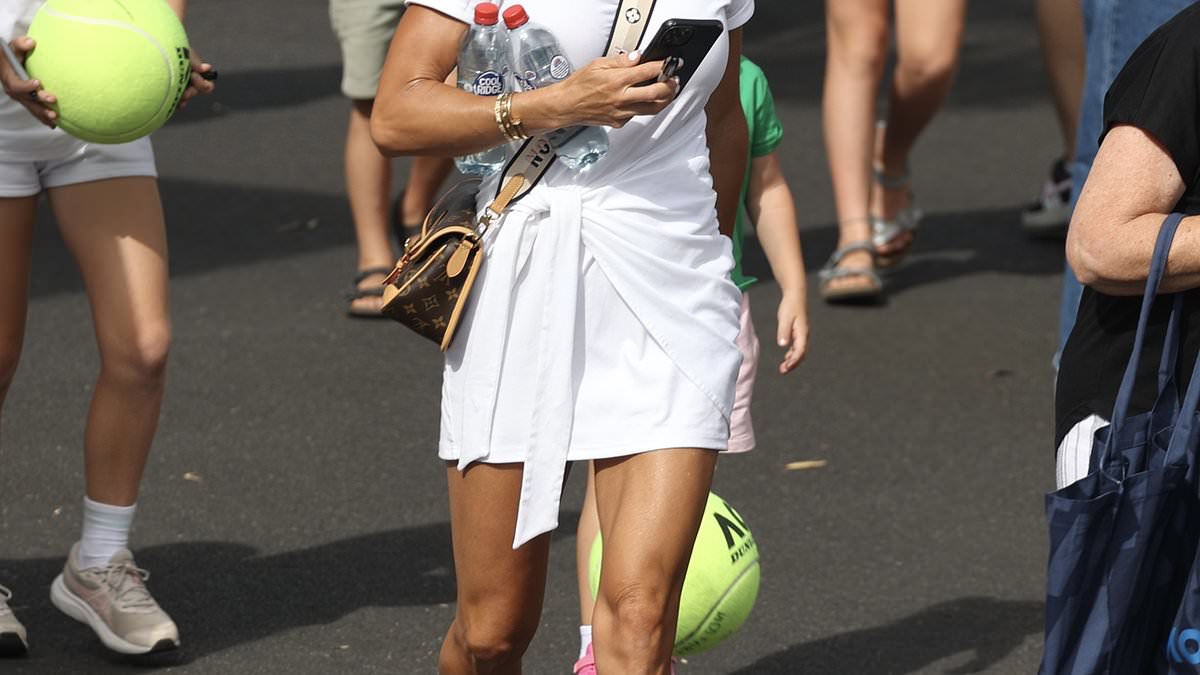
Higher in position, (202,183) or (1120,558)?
(1120,558)

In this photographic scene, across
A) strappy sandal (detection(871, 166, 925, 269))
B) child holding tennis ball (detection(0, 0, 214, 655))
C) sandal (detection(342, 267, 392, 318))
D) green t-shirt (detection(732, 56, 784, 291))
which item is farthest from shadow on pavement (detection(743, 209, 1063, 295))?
child holding tennis ball (detection(0, 0, 214, 655))

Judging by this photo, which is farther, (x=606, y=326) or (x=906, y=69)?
(x=906, y=69)

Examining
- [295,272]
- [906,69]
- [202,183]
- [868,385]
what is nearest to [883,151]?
[906,69]

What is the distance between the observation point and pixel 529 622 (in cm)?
346

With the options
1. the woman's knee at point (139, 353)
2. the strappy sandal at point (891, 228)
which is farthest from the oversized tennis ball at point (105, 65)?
the strappy sandal at point (891, 228)

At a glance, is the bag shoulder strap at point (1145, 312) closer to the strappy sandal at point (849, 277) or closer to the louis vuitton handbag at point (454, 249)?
the louis vuitton handbag at point (454, 249)

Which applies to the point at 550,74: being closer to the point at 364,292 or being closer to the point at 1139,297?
the point at 1139,297

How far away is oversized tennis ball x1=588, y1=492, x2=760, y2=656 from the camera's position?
3883 millimetres

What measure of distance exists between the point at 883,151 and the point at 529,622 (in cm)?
526

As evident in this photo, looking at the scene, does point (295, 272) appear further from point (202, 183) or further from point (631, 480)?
point (631, 480)

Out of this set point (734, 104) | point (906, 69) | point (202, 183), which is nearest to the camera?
point (734, 104)

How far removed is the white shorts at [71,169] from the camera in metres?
4.32

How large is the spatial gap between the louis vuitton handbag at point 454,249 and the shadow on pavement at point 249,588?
5.45ft

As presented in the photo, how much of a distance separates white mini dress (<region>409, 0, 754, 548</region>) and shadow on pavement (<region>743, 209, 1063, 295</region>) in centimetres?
503
